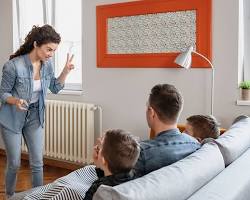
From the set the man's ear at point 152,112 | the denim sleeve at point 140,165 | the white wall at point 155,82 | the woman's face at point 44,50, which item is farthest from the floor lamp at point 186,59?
the denim sleeve at point 140,165

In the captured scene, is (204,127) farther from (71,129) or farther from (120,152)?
(71,129)

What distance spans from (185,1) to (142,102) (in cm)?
102

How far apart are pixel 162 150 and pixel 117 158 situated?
0.80ft

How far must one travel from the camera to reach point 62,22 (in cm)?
427

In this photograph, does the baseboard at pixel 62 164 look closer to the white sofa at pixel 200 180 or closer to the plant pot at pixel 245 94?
the plant pot at pixel 245 94

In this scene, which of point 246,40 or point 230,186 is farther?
point 246,40

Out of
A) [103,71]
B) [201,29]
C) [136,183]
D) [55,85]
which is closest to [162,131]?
[136,183]

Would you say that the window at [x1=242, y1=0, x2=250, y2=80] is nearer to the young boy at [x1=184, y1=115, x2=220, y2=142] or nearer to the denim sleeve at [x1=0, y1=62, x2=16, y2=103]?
the young boy at [x1=184, y1=115, x2=220, y2=142]

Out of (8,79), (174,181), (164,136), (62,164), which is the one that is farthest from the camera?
(62,164)

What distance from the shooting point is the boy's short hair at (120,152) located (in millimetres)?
1377

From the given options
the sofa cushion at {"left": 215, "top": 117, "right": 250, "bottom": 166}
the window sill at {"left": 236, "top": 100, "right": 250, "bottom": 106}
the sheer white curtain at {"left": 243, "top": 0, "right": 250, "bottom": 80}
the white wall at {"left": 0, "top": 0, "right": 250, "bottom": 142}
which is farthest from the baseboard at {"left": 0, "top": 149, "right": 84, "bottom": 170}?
the sofa cushion at {"left": 215, "top": 117, "right": 250, "bottom": 166}

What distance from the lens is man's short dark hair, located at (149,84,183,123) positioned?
1.65m

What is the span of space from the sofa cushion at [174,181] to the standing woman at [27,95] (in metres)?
1.47

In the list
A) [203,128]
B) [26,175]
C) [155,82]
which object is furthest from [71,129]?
[203,128]
